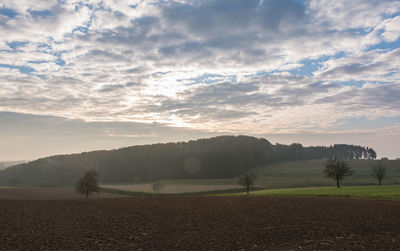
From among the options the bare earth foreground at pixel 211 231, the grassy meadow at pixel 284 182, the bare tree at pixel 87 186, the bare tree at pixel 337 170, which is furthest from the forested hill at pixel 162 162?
the bare earth foreground at pixel 211 231

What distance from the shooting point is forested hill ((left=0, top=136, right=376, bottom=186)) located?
147875mm

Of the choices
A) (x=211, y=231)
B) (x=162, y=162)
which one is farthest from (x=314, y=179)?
(x=211, y=231)

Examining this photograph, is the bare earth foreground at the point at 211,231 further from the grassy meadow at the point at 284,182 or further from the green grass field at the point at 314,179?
the green grass field at the point at 314,179

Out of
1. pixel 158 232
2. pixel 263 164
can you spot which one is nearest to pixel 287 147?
pixel 263 164

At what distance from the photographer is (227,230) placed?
68.3 ft

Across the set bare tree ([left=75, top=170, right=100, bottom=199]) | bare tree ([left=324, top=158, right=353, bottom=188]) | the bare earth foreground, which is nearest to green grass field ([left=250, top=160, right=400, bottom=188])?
bare tree ([left=324, top=158, right=353, bottom=188])

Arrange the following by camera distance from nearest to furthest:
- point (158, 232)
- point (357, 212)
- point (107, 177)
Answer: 1. point (158, 232)
2. point (357, 212)
3. point (107, 177)

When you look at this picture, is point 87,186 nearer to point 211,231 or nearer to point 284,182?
point 211,231

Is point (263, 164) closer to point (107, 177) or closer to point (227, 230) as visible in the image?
point (107, 177)

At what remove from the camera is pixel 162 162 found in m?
158

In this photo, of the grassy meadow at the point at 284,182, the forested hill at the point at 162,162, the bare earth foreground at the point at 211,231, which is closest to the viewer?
the bare earth foreground at the point at 211,231

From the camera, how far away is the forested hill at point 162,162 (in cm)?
14788

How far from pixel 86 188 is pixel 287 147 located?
6063 inches

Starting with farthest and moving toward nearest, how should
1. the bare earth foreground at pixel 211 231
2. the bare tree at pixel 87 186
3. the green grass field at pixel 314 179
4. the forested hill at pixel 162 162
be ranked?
the forested hill at pixel 162 162 < the green grass field at pixel 314 179 < the bare tree at pixel 87 186 < the bare earth foreground at pixel 211 231
